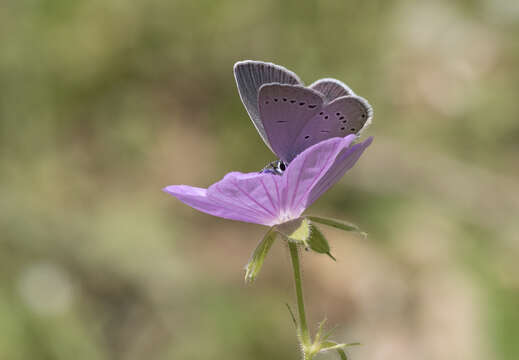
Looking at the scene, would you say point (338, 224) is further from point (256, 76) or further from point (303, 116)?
point (256, 76)

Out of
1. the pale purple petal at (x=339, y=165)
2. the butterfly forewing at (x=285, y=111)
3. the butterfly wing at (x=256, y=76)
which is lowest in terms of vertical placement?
the pale purple petal at (x=339, y=165)

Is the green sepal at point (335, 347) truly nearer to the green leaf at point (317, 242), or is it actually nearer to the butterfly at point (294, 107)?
the green leaf at point (317, 242)

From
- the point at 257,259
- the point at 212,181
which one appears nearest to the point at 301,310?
the point at 257,259

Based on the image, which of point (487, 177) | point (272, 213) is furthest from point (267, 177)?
point (487, 177)

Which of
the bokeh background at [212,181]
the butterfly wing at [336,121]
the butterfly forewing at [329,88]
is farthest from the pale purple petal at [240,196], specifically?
the bokeh background at [212,181]

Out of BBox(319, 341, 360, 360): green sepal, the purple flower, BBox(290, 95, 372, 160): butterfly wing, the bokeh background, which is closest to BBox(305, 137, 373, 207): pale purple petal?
the purple flower

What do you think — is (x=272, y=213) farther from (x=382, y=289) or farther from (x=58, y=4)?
(x=58, y=4)

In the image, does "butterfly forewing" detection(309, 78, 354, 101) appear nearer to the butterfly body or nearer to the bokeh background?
the butterfly body
